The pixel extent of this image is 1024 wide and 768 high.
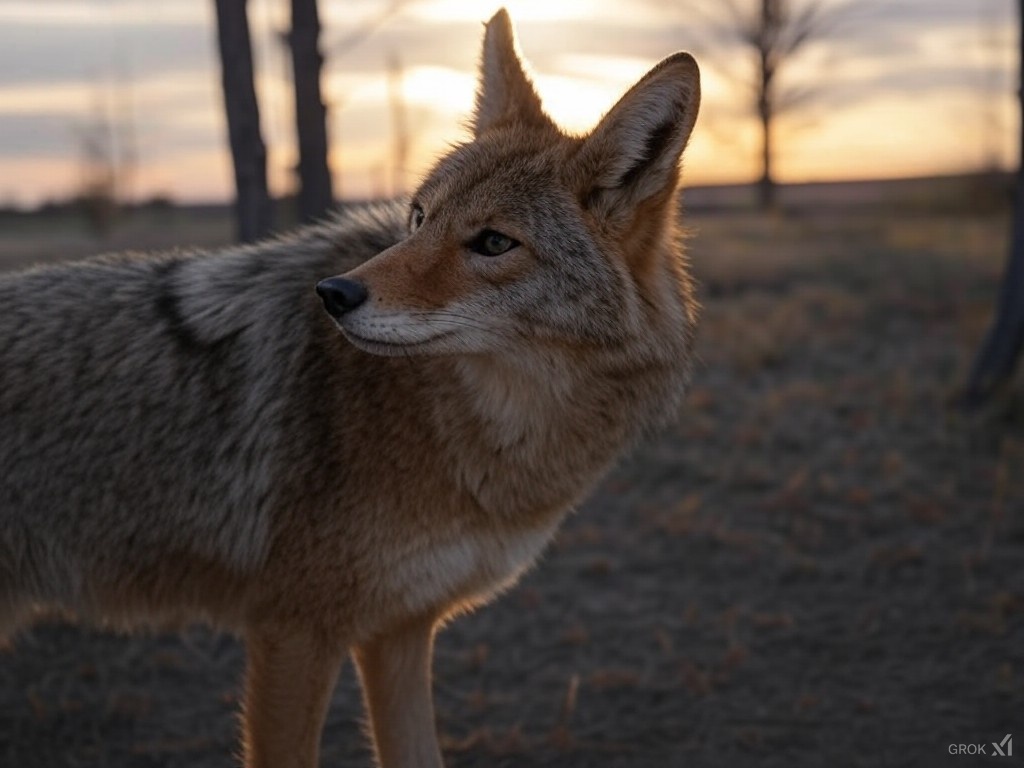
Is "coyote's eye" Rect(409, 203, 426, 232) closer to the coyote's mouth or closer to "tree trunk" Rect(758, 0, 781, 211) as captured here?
the coyote's mouth

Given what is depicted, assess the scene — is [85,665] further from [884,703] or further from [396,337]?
[884,703]

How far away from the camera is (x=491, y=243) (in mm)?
3410

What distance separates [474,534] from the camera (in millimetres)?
3602

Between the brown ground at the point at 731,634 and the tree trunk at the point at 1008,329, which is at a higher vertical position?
the tree trunk at the point at 1008,329

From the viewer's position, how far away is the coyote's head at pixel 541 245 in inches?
127

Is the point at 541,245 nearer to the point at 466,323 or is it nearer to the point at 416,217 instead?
the point at 466,323

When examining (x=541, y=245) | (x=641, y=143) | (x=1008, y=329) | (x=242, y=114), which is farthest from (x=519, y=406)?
(x=1008, y=329)

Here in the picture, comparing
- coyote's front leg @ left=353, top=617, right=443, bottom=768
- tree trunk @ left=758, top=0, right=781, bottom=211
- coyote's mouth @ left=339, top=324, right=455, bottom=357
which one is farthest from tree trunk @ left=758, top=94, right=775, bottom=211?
coyote's mouth @ left=339, top=324, right=455, bottom=357

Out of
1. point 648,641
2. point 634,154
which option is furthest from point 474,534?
point 648,641

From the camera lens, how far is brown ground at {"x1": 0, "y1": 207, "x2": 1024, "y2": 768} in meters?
4.80

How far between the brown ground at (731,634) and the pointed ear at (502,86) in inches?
47.4

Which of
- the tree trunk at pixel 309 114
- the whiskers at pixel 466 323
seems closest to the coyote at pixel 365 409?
the whiskers at pixel 466 323

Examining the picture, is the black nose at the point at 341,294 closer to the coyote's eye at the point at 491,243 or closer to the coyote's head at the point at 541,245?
the coyote's head at the point at 541,245

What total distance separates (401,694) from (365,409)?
111 centimetres
